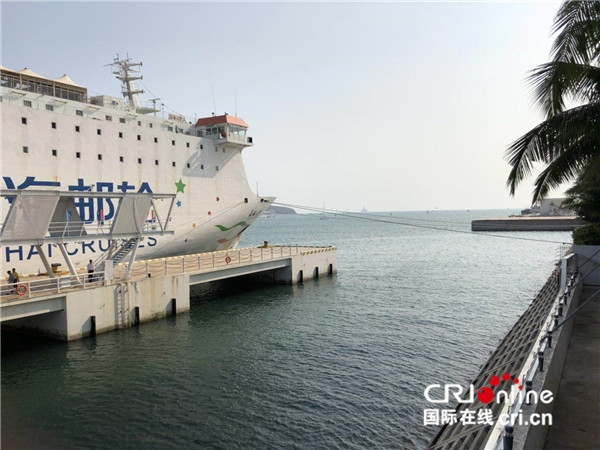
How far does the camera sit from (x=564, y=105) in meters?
10.0

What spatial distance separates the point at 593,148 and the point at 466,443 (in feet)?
26.4

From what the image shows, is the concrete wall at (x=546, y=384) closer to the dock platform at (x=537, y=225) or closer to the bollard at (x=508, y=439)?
the bollard at (x=508, y=439)

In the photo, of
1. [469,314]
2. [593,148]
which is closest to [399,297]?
[469,314]

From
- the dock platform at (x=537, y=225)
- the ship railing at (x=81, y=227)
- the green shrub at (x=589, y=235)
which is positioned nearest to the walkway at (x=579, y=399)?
the green shrub at (x=589, y=235)

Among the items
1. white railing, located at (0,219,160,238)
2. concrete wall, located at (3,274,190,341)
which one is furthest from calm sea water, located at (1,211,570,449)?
white railing, located at (0,219,160,238)

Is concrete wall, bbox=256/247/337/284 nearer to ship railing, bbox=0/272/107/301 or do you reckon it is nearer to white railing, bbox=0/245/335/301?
white railing, bbox=0/245/335/301

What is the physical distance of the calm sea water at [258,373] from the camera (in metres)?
9.79

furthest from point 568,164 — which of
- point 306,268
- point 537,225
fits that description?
point 537,225

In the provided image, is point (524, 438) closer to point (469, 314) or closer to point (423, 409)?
point (423, 409)

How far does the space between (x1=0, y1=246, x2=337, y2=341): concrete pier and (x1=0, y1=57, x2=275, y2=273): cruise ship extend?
321 centimetres

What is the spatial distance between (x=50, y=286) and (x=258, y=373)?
34.5 ft

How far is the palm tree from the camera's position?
359 inches

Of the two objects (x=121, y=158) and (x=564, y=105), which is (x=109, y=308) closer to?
(x=121, y=158)

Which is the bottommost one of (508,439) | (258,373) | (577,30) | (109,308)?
(258,373)
